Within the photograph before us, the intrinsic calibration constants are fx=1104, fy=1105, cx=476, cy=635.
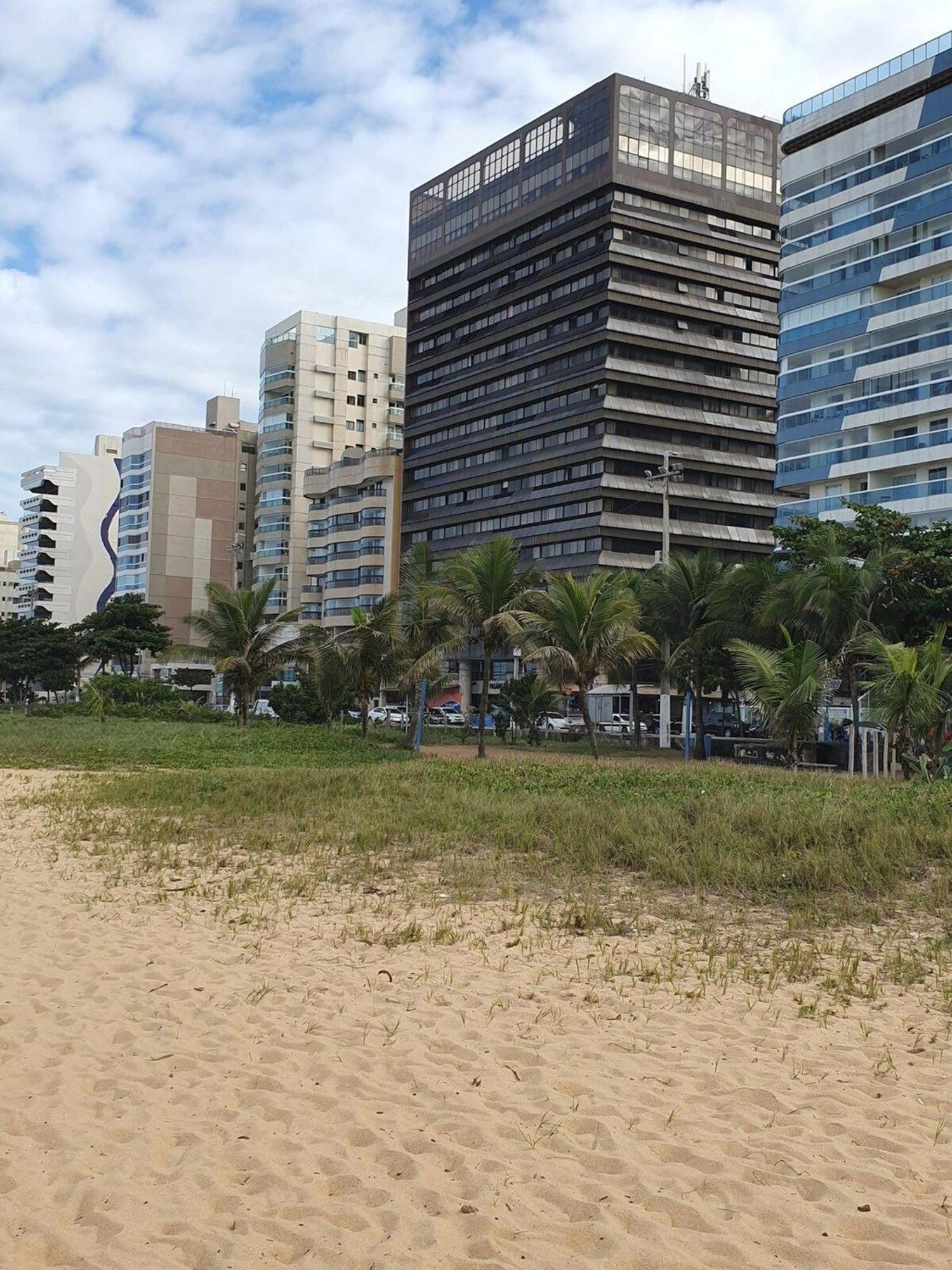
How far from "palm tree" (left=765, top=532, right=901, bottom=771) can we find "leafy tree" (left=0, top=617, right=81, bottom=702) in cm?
5424

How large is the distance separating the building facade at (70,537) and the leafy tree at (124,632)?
5957 centimetres

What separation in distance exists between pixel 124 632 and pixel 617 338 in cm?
3944

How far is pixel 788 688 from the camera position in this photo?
22.9 m

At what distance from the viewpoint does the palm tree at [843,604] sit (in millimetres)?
27422

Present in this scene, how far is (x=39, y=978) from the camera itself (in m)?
7.57

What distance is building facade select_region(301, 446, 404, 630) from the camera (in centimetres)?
9381

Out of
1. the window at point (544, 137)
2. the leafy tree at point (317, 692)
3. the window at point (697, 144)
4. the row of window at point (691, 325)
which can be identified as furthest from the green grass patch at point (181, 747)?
the window at point (544, 137)

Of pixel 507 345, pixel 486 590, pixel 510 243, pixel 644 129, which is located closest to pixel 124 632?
pixel 507 345

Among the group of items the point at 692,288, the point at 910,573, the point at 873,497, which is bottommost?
the point at 910,573

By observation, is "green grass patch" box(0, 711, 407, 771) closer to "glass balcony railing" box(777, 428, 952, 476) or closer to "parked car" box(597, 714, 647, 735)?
"parked car" box(597, 714, 647, 735)

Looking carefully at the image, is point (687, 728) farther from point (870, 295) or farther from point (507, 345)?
point (507, 345)

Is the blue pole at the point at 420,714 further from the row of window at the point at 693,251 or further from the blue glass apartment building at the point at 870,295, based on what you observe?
the row of window at the point at 693,251

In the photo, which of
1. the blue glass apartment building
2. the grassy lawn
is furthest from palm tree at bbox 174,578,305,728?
the blue glass apartment building

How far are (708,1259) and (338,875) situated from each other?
24.7 ft
